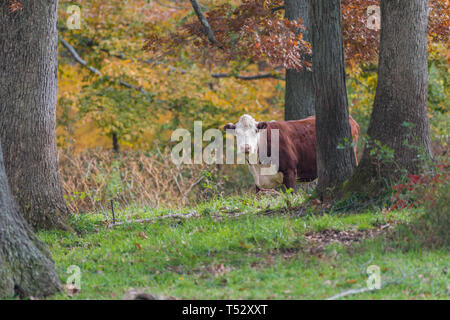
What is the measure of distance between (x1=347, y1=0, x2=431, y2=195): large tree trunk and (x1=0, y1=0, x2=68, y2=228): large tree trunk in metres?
4.45

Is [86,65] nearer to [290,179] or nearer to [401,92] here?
[290,179]

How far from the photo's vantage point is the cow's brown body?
12.3 metres

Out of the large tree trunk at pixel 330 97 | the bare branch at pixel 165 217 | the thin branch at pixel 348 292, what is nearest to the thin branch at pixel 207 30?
the large tree trunk at pixel 330 97

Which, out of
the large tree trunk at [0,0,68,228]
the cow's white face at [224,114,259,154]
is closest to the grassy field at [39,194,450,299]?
the large tree trunk at [0,0,68,228]

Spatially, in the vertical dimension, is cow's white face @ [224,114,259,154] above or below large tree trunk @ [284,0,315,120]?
below

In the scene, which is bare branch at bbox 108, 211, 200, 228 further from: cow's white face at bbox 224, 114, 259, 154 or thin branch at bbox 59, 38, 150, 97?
thin branch at bbox 59, 38, 150, 97

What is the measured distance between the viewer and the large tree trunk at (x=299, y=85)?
511 inches

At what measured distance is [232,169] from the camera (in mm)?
20234

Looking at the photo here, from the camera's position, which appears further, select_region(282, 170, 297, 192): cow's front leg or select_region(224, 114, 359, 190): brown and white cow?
select_region(282, 170, 297, 192): cow's front leg

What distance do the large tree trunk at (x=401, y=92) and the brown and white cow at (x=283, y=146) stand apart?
3.52 metres

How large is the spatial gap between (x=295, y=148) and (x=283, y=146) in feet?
1.05

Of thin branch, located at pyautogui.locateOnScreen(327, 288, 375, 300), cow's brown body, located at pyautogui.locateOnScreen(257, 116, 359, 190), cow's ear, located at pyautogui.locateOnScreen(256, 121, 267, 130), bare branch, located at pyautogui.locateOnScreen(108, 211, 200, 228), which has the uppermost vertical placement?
cow's ear, located at pyautogui.locateOnScreen(256, 121, 267, 130)

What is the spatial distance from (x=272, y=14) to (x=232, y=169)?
7.35m
